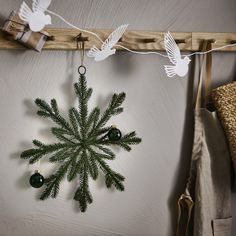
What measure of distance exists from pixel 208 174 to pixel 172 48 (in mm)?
395

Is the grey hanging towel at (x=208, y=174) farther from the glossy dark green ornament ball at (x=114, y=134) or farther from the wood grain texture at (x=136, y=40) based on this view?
the glossy dark green ornament ball at (x=114, y=134)

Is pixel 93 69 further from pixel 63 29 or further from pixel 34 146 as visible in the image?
pixel 34 146

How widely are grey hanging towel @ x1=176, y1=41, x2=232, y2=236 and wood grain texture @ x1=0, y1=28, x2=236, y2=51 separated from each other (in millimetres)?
38

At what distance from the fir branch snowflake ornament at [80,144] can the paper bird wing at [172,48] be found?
0.60 feet

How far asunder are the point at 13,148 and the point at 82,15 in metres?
0.43

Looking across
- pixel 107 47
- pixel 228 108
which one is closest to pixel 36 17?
pixel 107 47

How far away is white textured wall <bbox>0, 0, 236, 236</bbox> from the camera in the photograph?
107cm

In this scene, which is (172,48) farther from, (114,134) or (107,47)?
(114,134)

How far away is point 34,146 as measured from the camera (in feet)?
3.54

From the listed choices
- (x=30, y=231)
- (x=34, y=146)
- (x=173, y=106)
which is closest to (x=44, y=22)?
(x=34, y=146)

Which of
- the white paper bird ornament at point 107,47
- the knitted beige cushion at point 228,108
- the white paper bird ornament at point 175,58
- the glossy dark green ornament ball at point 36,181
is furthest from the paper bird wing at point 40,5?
the knitted beige cushion at point 228,108

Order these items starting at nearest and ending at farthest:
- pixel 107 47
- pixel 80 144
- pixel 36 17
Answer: pixel 36 17, pixel 107 47, pixel 80 144

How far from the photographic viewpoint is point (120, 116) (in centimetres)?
113

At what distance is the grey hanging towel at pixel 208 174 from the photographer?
1.13m
